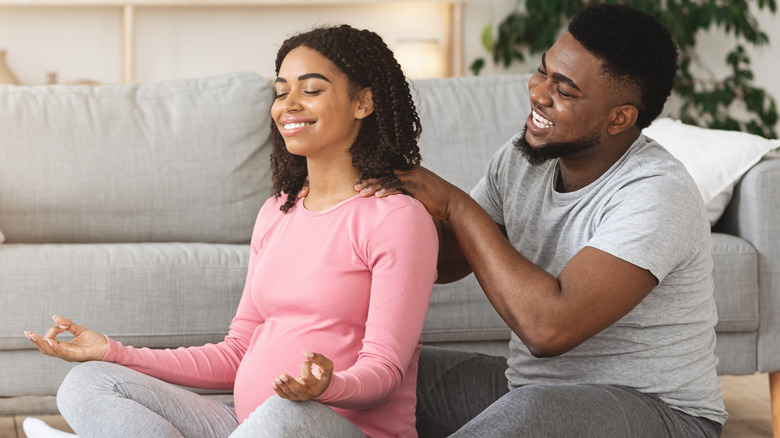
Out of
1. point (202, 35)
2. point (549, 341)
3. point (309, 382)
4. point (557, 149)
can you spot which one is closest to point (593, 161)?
point (557, 149)

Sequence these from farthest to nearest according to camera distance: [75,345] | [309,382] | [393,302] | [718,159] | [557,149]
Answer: [718,159], [557,149], [75,345], [393,302], [309,382]

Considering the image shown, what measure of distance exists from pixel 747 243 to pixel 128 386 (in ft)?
4.92

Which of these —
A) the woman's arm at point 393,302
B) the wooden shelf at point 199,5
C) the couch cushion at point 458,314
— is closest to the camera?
the woman's arm at point 393,302

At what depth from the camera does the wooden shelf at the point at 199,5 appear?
13.1ft

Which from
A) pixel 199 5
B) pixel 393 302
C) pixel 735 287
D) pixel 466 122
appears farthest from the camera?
pixel 199 5

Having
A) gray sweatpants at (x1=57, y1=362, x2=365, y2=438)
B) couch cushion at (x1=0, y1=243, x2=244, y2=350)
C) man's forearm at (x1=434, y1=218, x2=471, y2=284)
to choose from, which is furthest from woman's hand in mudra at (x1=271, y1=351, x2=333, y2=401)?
couch cushion at (x1=0, y1=243, x2=244, y2=350)

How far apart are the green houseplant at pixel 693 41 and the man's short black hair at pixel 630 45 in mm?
2763

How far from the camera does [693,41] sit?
407 cm

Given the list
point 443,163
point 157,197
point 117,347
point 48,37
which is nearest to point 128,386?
point 117,347

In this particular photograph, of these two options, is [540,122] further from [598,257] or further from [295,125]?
[295,125]

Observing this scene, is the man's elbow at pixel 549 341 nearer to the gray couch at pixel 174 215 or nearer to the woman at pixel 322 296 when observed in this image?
the woman at pixel 322 296

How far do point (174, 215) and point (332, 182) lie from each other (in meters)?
1.08

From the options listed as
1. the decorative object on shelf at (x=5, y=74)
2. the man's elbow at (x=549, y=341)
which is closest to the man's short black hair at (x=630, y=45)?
the man's elbow at (x=549, y=341)

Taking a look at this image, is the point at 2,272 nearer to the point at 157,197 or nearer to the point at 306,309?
the point at 157,197
